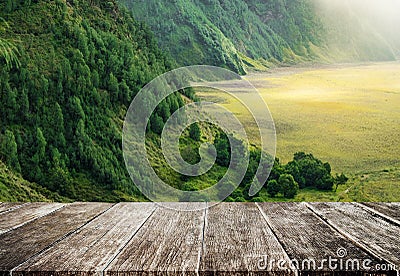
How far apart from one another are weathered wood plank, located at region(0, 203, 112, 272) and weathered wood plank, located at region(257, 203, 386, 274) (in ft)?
0.81

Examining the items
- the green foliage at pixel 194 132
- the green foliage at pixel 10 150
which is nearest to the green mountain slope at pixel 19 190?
the green foliage at pixel 10 150

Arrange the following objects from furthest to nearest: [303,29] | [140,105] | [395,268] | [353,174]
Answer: [303,29] < [353,174] < [140,105] < [395,268]

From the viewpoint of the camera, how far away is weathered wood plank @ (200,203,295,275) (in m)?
0.43

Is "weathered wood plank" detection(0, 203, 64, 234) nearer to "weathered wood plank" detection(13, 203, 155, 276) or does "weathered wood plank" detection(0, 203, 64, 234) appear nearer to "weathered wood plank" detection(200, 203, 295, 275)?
"weathered wood plank" detection(13, 203, 155, 276)

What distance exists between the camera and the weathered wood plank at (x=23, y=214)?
60 centimetres

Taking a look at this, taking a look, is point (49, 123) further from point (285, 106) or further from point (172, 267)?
point (172, 267)

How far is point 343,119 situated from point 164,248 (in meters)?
5.16

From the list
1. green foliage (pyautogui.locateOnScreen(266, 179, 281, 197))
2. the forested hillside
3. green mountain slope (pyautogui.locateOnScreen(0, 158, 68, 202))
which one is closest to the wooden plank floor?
green mountain slope (pyautogui.locateOnScreen(0, 158, 68, 202))

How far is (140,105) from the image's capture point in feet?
14.3

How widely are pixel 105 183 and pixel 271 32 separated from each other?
13.2 feet

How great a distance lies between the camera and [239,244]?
1.65 feet

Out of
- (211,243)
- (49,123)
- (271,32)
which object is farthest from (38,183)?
(271,32)

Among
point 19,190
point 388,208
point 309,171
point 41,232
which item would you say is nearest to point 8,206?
point 41,232

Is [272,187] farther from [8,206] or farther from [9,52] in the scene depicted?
[8,206]
